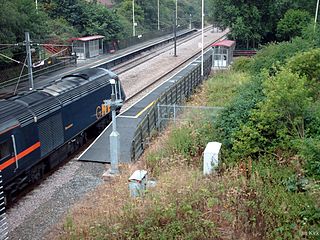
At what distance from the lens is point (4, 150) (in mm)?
12594

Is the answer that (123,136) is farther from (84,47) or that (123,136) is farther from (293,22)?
(293,22)

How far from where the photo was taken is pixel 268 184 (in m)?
10.0

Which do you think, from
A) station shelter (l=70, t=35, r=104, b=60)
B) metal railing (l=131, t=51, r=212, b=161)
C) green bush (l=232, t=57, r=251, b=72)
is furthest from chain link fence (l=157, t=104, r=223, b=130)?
station shelter (l=70, t=35, r=104, b=60)

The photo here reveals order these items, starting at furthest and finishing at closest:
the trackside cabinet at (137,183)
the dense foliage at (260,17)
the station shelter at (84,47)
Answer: the station shelter at (84,47)
the dense foliage at (260,17)
the trackside cabinet at (137,183)

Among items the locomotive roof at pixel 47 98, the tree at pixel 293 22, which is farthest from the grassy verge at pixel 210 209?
the tree at pixel 293 22

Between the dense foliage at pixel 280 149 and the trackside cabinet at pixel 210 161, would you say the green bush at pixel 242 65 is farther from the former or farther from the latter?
the trackside cabinet at pixel 210 161

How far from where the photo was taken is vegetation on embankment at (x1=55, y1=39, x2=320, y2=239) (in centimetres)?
866

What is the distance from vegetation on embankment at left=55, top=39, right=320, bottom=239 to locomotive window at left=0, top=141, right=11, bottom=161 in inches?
107

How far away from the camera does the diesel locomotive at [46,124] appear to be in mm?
12969

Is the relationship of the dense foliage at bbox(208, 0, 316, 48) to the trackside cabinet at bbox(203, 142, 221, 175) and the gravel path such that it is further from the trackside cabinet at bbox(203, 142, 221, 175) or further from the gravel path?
the trackside cabinet at bbox(203, 142, 221, 175)

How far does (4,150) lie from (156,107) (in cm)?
779

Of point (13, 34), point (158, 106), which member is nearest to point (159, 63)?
point (13, 34)

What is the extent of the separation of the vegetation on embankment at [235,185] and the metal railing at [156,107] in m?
1.38

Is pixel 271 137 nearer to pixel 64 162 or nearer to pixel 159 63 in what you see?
pixel 64 162
